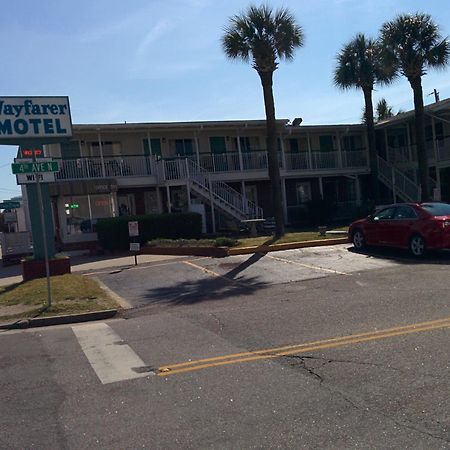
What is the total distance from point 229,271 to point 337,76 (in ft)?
63.6

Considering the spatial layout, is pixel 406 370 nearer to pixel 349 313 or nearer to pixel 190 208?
pixel 349 313

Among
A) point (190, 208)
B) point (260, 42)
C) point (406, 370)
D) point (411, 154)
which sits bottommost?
point (406, 370)

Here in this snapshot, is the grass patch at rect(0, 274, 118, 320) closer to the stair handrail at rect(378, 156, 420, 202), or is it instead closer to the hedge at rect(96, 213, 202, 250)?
the hedge at rect(96, 213, 202, 250)

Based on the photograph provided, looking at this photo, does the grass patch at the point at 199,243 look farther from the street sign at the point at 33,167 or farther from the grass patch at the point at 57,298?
the street sign at the point at 33,167

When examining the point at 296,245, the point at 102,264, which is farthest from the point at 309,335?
the point at 102,264

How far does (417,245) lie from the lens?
45.6 feet

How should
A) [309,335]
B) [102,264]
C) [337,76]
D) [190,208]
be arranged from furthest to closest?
[337,76]
[190,208]
[102,264]
[309,335]

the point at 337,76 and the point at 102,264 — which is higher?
the point at 337,76

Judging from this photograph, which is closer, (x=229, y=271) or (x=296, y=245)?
(x=229, y=271)

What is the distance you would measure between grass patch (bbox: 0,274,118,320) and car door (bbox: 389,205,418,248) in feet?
25.4

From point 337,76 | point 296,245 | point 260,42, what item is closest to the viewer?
point 296,245

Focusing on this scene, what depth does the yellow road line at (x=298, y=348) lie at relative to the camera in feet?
19.8

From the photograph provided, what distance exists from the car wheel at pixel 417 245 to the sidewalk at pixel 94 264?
23.7 ft

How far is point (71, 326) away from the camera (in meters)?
9.25
